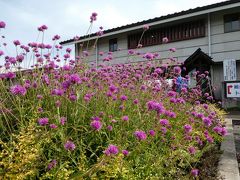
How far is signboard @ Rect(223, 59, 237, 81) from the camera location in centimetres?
1417

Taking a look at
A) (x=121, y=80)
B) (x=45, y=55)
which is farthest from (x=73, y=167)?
(x=121, y=80)

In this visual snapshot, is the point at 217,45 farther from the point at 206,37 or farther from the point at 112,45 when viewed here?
the point at 112,45

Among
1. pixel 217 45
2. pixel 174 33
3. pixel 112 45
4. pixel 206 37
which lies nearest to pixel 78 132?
A: pixel 217 45

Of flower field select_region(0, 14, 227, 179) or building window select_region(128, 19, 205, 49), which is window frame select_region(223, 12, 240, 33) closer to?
building window select_region(128, 19, 205, 49)

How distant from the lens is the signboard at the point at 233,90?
13.0 meters

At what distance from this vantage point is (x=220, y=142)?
17.7ft

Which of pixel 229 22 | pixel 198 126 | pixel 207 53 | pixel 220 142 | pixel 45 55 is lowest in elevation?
pixel 220 142

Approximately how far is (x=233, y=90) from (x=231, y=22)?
3647mm

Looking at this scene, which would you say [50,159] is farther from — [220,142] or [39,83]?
[220,142]

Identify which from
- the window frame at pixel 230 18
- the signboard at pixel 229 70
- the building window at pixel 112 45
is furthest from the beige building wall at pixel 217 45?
the building window at pixel 112 45

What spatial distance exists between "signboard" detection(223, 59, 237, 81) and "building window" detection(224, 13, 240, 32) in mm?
1593

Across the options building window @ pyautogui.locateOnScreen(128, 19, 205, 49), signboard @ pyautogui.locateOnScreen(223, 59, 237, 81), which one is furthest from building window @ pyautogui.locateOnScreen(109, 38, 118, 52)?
signboard @ pyautogui.locateOnScreen(223, 59, 237, 81)

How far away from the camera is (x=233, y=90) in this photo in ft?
43.1

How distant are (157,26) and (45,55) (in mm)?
13953
